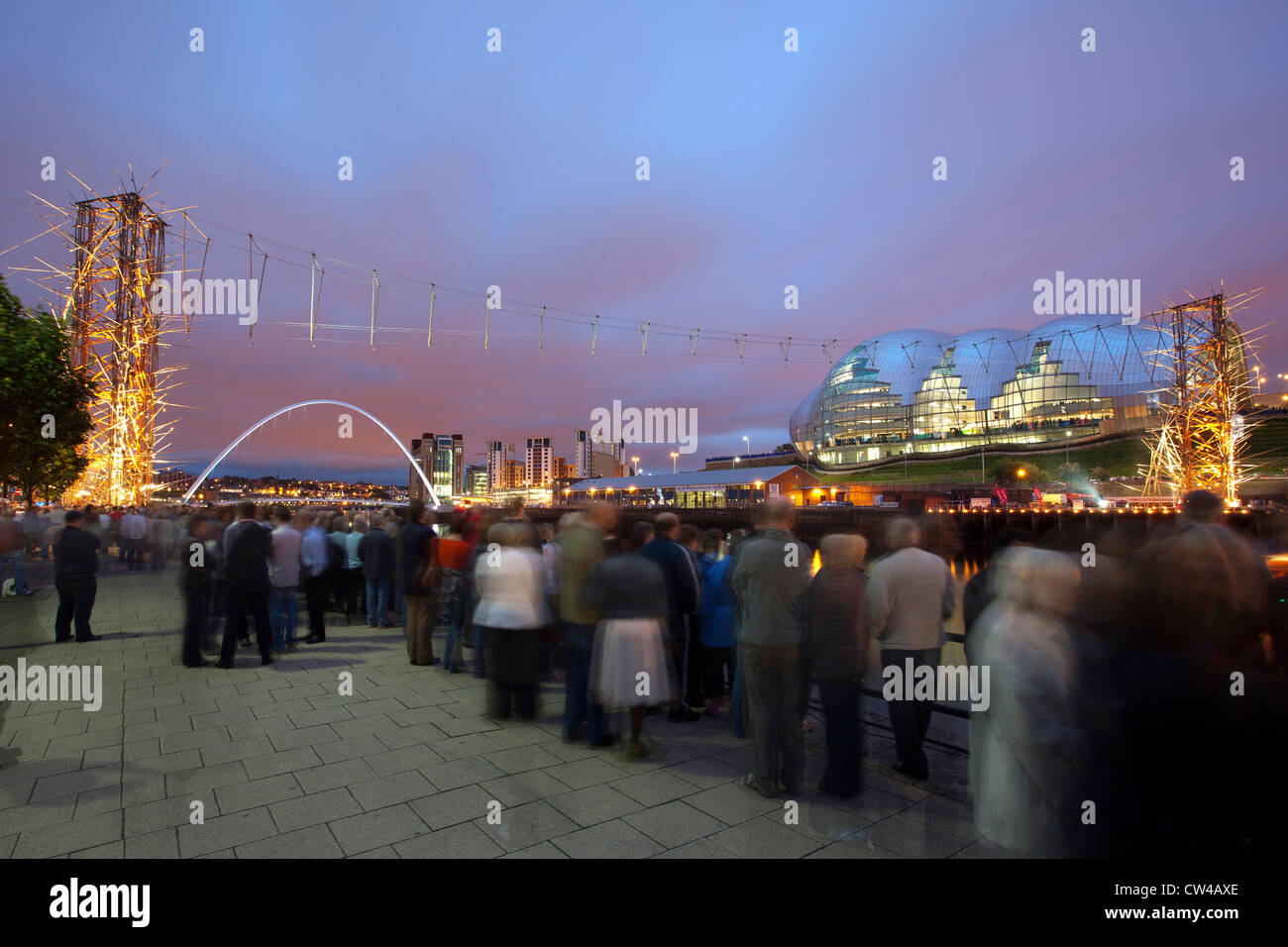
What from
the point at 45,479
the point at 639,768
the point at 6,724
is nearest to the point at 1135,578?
the point at 639,768

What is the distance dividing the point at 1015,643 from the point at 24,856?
597cm

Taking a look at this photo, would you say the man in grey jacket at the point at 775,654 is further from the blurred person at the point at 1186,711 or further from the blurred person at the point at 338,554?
the blurred person at the point at 338,554

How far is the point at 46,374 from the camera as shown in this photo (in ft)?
49.0

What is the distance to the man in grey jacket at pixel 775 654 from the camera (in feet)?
15.0

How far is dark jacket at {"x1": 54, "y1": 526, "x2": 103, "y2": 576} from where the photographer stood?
923cm

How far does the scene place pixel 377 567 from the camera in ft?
35.1

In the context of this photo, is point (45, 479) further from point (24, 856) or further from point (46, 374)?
point (24, 856)

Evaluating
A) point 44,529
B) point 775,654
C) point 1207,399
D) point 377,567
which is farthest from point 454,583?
point 1207,399

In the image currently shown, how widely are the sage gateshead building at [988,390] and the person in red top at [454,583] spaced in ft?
240

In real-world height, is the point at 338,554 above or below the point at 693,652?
above

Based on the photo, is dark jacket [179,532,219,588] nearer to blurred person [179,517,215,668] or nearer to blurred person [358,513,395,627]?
blurred person [179,517,215,668]

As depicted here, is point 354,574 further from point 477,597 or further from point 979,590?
point 979,590

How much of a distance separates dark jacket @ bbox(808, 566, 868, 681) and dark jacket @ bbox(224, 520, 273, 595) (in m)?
7.50

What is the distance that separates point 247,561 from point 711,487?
205ft
